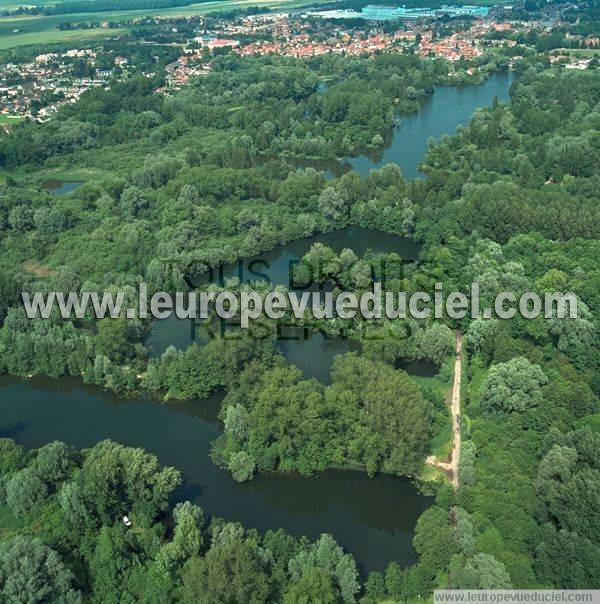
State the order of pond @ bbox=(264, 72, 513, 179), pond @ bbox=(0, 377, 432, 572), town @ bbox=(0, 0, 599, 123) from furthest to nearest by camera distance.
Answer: town @ bbox=(0, 0, 599, 123) < pond @ bbox=(264, 72, 513, 179) < pond @ bbox=(0, 377, 432, 572)

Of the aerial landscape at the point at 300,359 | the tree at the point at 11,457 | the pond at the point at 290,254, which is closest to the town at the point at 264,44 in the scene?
the aerial landscape at the point at 300,359

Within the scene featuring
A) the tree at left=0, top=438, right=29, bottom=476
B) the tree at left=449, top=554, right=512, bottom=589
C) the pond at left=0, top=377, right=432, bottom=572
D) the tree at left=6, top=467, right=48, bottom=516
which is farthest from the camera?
the tree at left=0, top=438, right=29, bottom=476

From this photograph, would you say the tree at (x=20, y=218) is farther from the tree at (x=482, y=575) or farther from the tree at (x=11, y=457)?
the tree at (x=482, y=575)

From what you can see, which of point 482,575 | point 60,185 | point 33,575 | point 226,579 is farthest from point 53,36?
point 482,575

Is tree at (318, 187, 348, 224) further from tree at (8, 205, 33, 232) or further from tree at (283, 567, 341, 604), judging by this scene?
tree at (283, 567, 341, 604)

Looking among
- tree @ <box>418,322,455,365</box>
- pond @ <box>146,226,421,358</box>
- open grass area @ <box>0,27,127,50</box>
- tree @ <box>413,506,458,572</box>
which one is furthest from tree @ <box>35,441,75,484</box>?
open grass area @ <box>0,27,127,50</box>

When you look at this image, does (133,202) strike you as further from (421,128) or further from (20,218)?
(421,128)

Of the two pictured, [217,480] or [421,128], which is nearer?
[217,480]
